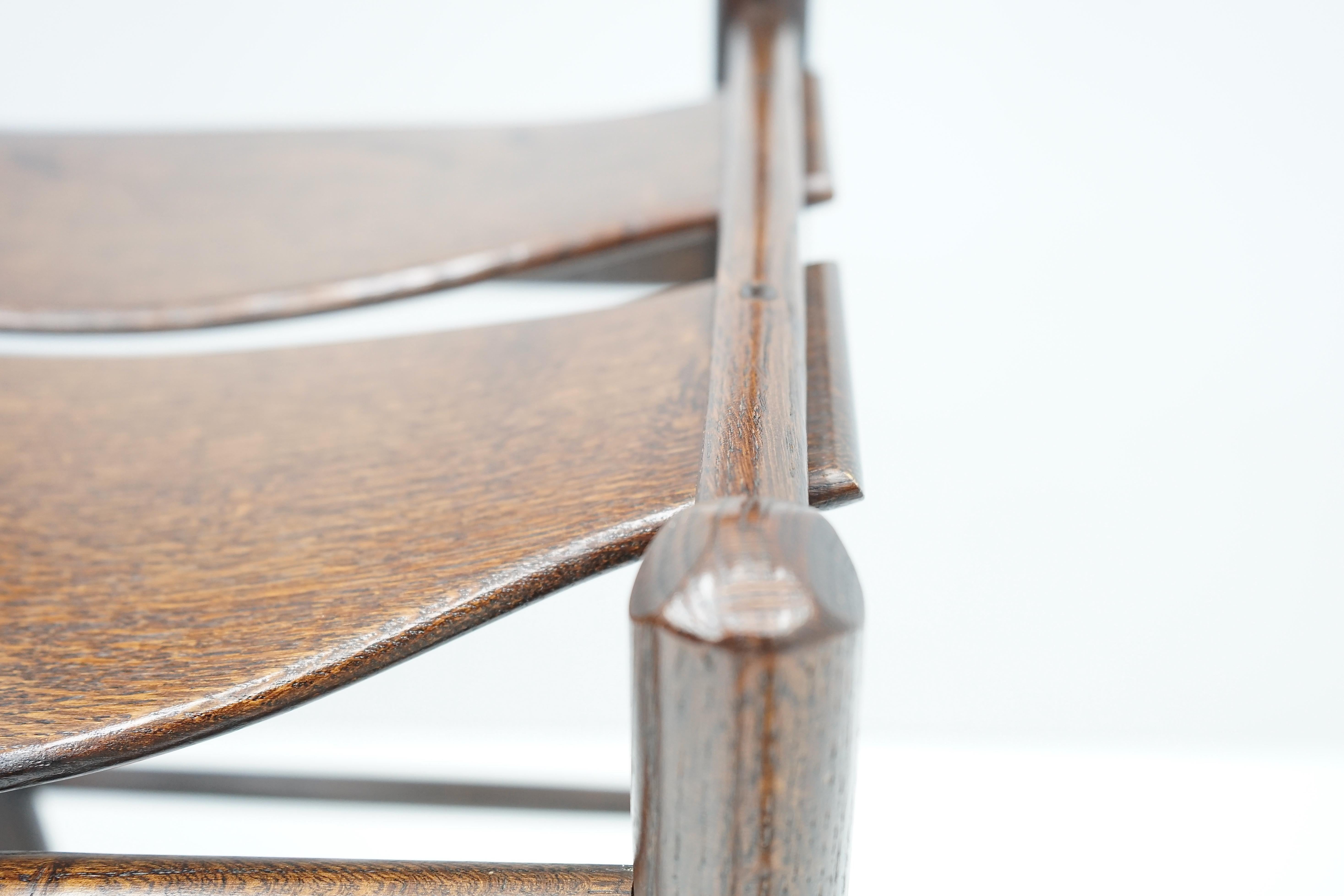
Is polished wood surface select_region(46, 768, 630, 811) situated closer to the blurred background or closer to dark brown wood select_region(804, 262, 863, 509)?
the blurred background

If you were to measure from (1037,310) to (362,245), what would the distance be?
0.47 metres

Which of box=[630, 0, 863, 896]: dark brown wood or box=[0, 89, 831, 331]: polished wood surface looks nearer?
box=[630, 0, 863, 896]: dark brown wood

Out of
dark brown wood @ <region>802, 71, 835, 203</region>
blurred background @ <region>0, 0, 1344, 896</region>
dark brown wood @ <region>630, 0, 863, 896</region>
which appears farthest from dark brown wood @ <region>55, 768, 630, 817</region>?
dark brown wood @ <region>630, 0, 863, 896</region>

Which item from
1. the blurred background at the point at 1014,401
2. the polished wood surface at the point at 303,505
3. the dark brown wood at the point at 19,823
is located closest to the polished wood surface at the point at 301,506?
the polished wood surface at the point at 303,505

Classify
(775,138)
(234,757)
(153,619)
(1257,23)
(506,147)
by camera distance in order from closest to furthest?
(153,619) < (775,138) < (506,147) < (1257,23) < (234,757)

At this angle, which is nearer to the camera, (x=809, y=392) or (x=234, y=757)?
(x=809, y=392)

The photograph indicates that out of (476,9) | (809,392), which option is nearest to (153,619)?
(809,392)

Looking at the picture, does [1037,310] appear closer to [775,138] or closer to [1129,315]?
[1129,315]

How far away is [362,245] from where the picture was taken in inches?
13.9

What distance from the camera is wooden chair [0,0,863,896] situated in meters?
0.10

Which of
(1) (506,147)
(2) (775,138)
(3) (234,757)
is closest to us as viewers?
(2) (775,138)

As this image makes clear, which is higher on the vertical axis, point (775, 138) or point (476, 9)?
point (476, 9)

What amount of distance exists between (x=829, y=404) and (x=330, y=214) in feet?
0.77

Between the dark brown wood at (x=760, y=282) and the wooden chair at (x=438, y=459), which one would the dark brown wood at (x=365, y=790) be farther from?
the dark brown wood at (x=760, y=282)
